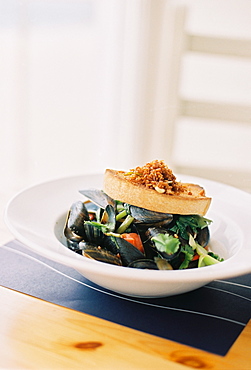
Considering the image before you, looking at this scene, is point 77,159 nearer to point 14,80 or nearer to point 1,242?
point 14,80

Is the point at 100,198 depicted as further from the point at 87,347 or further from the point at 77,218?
the point at 87,347

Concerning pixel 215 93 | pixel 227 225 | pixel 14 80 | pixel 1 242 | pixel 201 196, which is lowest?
pixel 14 80

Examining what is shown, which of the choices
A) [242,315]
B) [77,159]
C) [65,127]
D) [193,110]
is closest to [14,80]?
[65,127]

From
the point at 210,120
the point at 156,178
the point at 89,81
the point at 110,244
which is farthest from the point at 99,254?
the point at 89,81

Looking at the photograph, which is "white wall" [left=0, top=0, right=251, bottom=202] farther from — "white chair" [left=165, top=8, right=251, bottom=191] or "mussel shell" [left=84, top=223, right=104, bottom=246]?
"mussel shell" [left=84, top=223, right=104, bottom=246]

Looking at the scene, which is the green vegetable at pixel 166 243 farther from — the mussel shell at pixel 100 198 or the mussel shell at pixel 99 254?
the mussel shell at pixel 100 198

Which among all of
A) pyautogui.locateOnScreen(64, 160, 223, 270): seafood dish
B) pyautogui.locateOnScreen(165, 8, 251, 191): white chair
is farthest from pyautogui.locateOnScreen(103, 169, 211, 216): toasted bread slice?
pyautogui.locateOnScreen(165, 8, 251, 191): white chair
